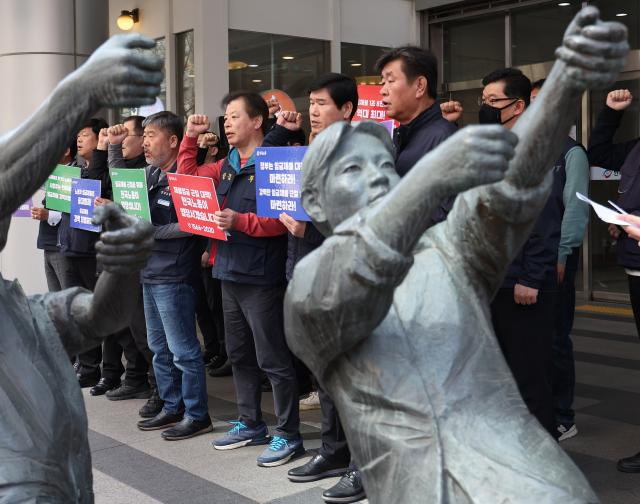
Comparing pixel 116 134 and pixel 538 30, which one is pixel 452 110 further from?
pixel 538 30

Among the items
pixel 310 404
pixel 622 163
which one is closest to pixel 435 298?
pixel 622 163

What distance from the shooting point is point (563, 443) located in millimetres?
4977

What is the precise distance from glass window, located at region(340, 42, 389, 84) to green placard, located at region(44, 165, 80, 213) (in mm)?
5039

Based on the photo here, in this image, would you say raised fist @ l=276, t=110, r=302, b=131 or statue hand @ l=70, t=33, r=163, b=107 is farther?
raised fist @ l=276, t=110, r=302, b=131

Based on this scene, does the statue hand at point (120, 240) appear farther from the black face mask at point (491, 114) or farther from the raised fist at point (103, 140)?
the raised fist at point (103, 140)

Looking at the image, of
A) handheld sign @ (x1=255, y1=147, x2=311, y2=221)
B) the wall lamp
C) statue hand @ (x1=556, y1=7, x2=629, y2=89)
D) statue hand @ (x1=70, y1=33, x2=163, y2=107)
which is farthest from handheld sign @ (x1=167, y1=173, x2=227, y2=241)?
the wall lamp

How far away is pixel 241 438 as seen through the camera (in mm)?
5070

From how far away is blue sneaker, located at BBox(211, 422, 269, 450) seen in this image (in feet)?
16.6

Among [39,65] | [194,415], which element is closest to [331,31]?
[39,65]

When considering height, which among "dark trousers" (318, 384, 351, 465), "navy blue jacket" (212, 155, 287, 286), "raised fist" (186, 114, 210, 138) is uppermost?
"raised fist" (186, 114, 210, 138)

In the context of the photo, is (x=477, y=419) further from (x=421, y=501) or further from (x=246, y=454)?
(x=246, y=454)

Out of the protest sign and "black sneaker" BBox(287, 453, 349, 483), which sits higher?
the protest sign

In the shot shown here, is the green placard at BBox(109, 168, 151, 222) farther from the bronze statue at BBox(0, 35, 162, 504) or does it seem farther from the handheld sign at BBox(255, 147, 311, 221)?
the bronze statue at BBox(0, 35, 162, 504)

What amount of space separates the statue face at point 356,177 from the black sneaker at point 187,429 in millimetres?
3714
